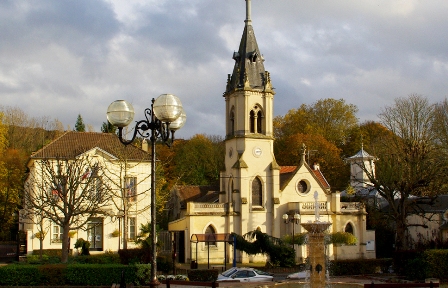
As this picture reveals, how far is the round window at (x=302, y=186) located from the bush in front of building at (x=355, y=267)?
1489 cm

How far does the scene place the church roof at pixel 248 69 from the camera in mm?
48750

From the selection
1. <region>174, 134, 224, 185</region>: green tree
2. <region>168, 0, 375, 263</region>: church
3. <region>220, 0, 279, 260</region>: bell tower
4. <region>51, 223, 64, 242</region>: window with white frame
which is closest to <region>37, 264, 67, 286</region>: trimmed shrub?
<region>51, 223, 64, 242</region>: window with white frame

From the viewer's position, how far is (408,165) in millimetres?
39594

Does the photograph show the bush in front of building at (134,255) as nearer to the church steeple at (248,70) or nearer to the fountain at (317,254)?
the fountain at (317,254)

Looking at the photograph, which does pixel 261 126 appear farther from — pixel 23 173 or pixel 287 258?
pixel 23 173

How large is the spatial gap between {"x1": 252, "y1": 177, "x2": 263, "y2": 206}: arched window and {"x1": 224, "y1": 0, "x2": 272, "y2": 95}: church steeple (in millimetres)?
7616

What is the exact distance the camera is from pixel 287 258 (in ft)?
119

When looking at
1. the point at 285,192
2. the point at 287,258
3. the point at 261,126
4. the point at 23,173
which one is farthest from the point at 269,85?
the point at 23,173

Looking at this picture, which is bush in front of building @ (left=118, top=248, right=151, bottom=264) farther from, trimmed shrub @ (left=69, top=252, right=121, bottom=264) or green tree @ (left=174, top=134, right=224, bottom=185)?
green tree @ (left=174, top=134, right=224, bottom=185)

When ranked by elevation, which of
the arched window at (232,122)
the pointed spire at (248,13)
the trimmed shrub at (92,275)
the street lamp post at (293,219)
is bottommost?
the trimmed shrub at (92,275)

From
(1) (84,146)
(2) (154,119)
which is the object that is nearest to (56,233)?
(1) (84,146)

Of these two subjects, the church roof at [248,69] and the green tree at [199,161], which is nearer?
the church roof at [248,69]

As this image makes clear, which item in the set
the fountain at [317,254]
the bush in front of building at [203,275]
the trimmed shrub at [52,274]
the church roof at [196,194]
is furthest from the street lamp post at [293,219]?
the trimmed shrub at [52,274]

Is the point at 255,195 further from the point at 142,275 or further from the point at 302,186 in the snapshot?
the point at 142,275
